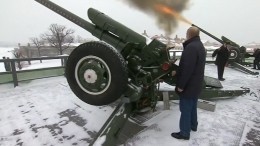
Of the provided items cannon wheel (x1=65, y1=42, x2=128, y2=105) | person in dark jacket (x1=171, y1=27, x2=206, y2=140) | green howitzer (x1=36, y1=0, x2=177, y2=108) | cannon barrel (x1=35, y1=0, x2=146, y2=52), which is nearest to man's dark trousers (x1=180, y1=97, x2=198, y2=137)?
person in dark jacket (x1=171, y1=27, x2=206, y2=140)

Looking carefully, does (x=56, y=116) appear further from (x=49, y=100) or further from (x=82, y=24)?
(x=82, y=24)

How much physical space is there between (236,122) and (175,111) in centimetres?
106

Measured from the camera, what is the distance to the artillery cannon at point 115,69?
277cm

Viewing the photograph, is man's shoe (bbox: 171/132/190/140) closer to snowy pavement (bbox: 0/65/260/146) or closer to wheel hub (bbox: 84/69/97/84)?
snowy pavement (bbox: 0/65/260/146)

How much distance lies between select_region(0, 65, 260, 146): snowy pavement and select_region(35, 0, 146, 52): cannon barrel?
4.47 ft

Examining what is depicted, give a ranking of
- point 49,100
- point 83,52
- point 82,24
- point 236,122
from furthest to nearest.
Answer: point 49,100
point 82,24
point 236,122
point 83,52

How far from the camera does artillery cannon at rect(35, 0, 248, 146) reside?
9.07 feet

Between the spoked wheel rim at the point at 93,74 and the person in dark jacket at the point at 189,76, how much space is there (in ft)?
3.30

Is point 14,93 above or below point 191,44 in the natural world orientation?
below

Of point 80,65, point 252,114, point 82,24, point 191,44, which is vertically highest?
point 82,24

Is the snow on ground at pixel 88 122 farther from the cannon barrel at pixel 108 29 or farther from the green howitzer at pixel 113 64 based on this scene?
the cannon barrel at pixel 108 29

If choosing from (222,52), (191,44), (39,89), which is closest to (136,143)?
(191,44)

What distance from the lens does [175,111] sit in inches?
166

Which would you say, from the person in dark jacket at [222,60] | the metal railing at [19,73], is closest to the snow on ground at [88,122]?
the metal railing at [19,73]
